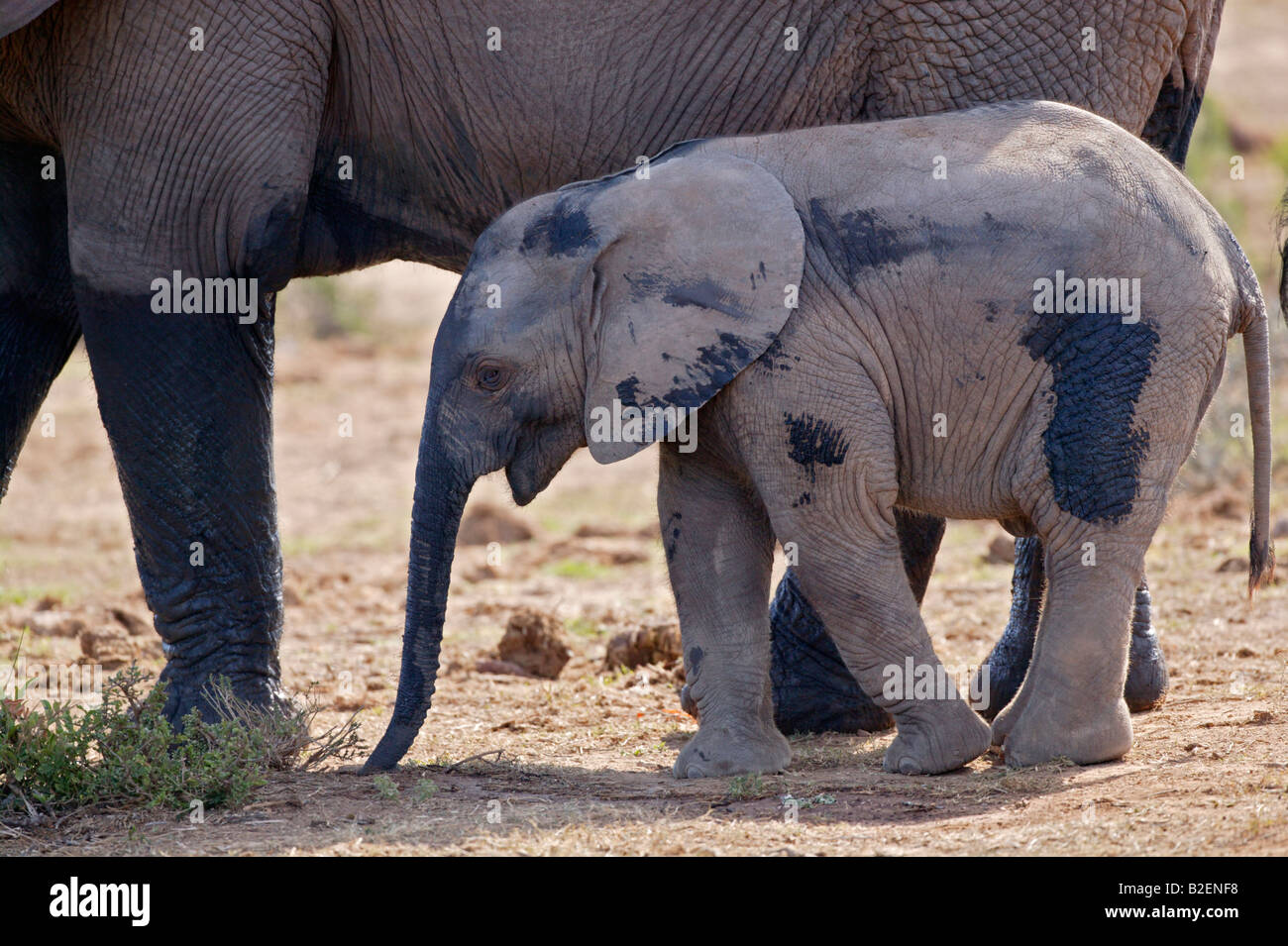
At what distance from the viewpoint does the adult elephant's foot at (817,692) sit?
5637 mm

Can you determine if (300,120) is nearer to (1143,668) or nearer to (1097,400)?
(1097,400)

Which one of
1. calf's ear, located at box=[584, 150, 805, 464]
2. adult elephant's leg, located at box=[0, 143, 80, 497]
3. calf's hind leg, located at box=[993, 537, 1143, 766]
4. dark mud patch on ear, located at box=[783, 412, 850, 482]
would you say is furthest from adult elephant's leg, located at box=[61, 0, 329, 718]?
calf's hind leg, located at box=[993, 537, 1143, 766]

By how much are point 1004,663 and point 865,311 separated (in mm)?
1609

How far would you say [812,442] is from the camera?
454cm

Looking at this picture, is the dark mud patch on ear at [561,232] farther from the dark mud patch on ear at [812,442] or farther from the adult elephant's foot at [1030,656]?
the adult elephant's foot at [1030,656]

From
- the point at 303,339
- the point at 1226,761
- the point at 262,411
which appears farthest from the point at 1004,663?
the point at 303,339

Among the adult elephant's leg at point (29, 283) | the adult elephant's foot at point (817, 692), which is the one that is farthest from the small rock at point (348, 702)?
the adult elephant's foot at point (817, 692)

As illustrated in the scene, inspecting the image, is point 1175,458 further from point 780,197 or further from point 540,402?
point 540,402

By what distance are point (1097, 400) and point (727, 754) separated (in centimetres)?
140

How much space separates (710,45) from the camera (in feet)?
17.0

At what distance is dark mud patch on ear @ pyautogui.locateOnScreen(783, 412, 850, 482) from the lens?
4547mm

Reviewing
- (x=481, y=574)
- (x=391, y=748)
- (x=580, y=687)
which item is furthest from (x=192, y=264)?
(x=481, y=574)

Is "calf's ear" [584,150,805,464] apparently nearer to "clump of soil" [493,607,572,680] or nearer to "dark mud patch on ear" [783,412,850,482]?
"dark mud patch on ear" [783,412,850,482]

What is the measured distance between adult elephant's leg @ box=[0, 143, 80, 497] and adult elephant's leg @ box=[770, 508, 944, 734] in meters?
2.64
